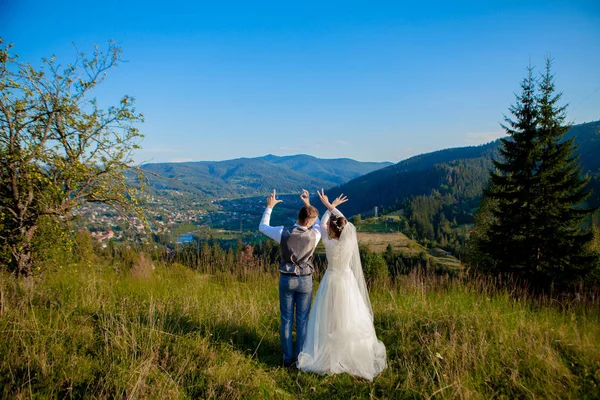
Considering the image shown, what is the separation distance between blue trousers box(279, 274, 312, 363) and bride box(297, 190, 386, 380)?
0.48ft

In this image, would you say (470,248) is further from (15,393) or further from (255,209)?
(255,209)

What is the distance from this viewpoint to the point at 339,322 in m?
4.45

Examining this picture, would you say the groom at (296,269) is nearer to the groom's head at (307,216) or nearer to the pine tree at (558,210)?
the groom's head at (307,216)

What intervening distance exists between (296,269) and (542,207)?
848 inches

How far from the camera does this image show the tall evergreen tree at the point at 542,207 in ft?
63.1

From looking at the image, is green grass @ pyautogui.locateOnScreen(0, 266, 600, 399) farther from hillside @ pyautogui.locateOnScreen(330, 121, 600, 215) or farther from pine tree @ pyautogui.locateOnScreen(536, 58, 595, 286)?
hillside @ pyautogui.locateOnScreen(330, 121, 600, 215)

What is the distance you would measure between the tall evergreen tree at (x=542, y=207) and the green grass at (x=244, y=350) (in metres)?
16.5

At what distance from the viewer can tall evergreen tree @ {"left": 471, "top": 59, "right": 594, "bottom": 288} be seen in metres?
19.2

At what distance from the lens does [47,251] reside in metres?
6.96

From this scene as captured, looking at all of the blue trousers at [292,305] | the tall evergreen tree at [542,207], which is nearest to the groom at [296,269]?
the blue trousers at [292,305]

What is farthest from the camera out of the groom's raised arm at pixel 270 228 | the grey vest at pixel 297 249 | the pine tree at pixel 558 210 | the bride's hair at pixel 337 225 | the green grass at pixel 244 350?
the pine tree at pixel 558 210

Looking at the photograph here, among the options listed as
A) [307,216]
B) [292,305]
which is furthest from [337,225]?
[292,305]

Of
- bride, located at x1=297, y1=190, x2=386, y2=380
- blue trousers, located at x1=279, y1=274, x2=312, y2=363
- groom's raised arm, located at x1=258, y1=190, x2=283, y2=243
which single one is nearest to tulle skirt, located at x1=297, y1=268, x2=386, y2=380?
bride, located at x1=297, y1=190, x2=386, y2=380

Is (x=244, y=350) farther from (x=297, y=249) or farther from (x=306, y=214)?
(x=306, y=214)
